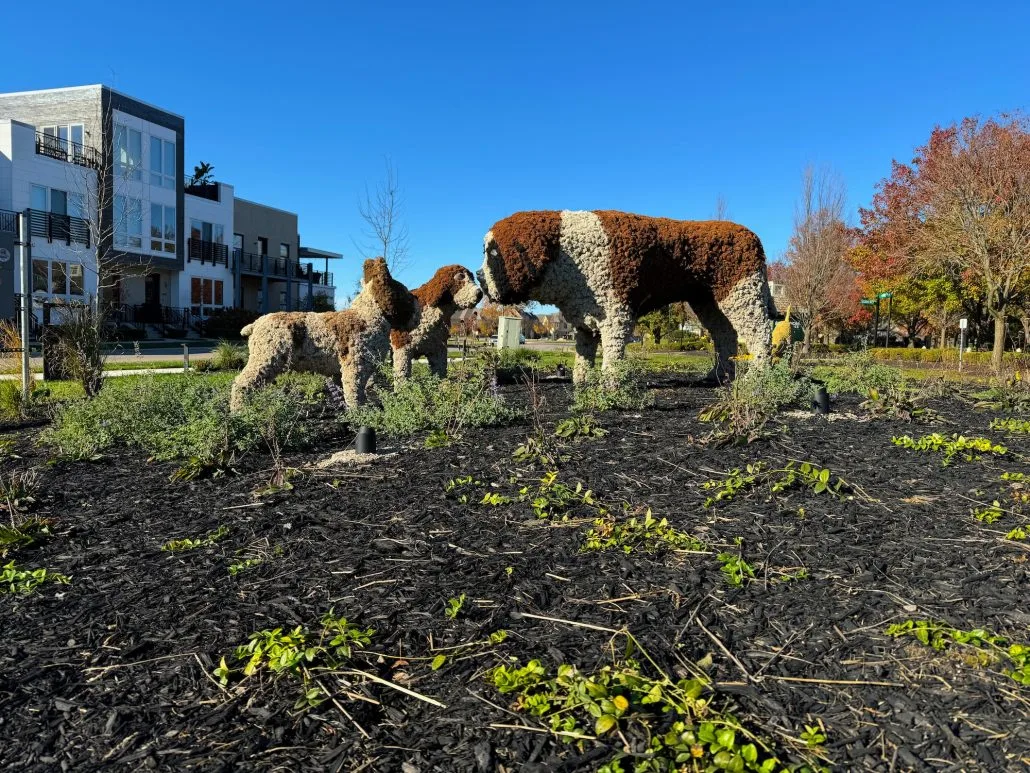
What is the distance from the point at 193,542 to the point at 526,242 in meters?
6.03

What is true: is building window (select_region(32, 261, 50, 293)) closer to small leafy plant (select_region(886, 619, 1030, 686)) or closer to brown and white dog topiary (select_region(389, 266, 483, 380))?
brown and white dog topiary (select_region(389, 266, 483, 380))

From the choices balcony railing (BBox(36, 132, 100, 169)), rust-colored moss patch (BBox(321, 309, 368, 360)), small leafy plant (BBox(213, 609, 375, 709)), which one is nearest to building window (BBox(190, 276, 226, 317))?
balcony railing (BBox(36, 132, 100, 169))

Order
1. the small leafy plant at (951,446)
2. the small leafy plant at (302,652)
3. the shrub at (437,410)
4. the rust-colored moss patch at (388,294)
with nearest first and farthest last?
the small leafy plant at (302,652) < the small leafy plant at (951,446) < the shrub at (437,410) < the rust-colored moss patch at (388,294)

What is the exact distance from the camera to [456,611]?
271 cm

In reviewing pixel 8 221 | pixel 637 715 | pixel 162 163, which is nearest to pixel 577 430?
pixel 637 715

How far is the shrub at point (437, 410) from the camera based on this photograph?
6086mm

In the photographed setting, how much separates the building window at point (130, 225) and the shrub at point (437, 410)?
25928 millimetres

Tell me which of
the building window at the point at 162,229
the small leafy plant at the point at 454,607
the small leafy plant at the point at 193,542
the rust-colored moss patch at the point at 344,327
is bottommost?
the small leafy plant at the point at 193,542

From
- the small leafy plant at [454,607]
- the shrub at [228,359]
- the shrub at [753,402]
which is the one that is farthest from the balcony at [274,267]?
the small leafy plant at [454,607]

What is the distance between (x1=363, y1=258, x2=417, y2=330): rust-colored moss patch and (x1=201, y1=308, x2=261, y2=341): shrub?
26.0 meters

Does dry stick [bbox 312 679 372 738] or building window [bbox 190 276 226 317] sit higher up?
building window [bbox 190 276 226 317]

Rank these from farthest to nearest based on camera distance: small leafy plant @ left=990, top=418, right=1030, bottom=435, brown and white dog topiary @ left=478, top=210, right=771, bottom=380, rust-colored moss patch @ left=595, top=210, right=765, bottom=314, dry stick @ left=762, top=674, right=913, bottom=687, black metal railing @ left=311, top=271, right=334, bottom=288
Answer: black metal railing @ left=311, top=271, right=334, bottom=288 < rust-colored moss patch @ left=595, top=210, right=765, bottom=314 < brown and white dog topiary @ left=478, top=210, right=771, bottom=380 < small leafy plant @ left=990, top=418, right=1030, bottom=435 < dry stick @ left=762, top=674, right=913, bottom=687

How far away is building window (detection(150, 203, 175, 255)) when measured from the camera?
29859 millimetres

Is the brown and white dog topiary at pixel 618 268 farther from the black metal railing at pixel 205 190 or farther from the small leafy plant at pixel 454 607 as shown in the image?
the black metal railing at pixel 205 190
